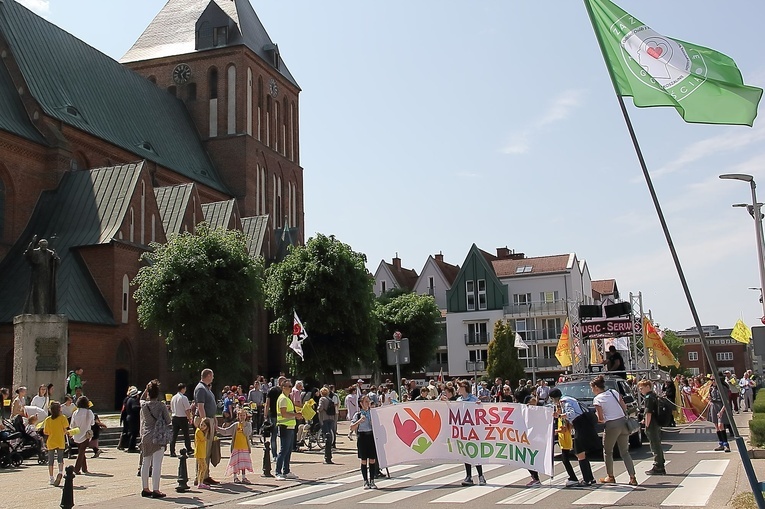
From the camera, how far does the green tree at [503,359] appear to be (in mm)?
53094

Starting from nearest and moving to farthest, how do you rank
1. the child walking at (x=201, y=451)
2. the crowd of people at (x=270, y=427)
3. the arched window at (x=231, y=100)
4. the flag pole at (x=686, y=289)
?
1. the flag pole at (x=686, y=289)
2. the crowd of people at (x=270, y=427)
3. the child walking at (x=201, y=451)
4. the arched window at (x=231, y=100)

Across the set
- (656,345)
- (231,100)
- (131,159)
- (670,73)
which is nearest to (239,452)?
(670,73)

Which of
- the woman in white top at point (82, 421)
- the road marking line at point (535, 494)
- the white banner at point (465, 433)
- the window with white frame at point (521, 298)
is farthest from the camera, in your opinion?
the window with white frame at point (521, 298)

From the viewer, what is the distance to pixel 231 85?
58625mm

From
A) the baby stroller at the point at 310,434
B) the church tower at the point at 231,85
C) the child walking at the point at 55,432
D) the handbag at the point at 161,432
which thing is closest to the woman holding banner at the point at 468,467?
the handbag at the point at 161,432

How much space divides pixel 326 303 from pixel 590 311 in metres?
18.7

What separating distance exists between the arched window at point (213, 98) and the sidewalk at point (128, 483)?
4036 cm

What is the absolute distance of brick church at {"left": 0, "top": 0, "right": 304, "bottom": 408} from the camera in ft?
124

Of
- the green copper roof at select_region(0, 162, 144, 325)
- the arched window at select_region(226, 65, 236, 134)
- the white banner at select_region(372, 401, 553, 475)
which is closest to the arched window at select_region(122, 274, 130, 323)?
the green copper roof at select_region(0, 162, 144, 325)

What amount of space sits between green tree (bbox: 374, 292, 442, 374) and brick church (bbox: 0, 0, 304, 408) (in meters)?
8.93

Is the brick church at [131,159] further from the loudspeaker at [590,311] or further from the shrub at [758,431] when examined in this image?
the shrub at [758,431]

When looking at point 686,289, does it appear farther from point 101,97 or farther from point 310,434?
point 101,97

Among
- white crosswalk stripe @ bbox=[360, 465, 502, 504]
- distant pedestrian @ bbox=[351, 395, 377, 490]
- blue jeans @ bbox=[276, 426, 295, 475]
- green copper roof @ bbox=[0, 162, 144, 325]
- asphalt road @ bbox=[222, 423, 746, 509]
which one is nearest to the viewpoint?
asphalt road @ bbox=[222, 423, 746, 509]

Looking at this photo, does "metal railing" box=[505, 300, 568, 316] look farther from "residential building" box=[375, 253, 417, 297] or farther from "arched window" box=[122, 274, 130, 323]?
"arched window" box=[122, 274, 130, 323]
